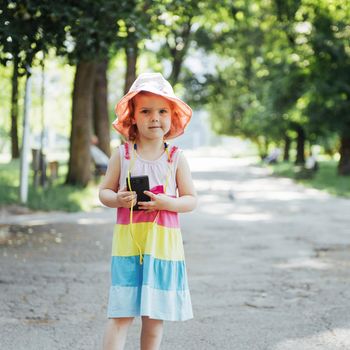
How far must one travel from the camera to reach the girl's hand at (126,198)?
317 cm

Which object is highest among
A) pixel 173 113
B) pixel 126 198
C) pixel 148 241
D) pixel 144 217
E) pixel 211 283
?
pixel 173 113

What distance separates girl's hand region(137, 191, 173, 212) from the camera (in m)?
3.18

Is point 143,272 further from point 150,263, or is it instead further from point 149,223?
point 149,223

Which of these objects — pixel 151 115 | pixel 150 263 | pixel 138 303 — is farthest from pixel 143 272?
pixel 151 115

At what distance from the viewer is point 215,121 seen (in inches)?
2638

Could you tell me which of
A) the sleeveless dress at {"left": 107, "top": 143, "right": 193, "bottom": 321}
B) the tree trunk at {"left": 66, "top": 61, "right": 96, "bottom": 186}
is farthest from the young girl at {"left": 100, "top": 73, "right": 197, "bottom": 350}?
the tree trunk at {"left": 66, "top": 61, "right": 96, "bottom": 186}

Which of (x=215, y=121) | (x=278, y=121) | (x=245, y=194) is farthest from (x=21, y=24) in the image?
(x=215, y=121)

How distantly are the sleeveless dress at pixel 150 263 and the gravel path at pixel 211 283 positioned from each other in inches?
43.6

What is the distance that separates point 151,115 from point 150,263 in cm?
76

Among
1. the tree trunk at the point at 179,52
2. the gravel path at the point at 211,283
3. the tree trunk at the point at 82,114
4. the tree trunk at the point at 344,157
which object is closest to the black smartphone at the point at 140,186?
the gravel path at the point at 211,283

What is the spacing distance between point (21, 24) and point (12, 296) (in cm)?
371

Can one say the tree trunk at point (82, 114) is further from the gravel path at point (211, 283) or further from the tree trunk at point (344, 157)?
the tree trunk at point (344, 157)

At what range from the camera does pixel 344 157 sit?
28.2 metres

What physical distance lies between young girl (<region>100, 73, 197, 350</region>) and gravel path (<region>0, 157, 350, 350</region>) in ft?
3.57
